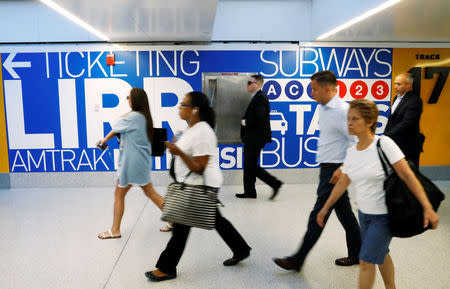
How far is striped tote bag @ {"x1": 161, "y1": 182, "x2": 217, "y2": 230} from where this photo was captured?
2.39 meters

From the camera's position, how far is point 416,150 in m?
4.13

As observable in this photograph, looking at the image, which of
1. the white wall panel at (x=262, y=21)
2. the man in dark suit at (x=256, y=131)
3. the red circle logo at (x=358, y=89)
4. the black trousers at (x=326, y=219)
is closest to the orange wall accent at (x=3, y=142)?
the white wall panel at (x=262, y=21)

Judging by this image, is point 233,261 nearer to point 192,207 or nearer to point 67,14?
point 192,207

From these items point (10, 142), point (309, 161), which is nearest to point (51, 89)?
point (10, 142)

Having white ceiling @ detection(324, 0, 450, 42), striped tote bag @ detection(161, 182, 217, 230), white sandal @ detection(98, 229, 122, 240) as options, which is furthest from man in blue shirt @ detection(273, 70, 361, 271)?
white sandal @ detection(98, 229, 122, 240)

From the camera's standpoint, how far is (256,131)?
16.3 ft

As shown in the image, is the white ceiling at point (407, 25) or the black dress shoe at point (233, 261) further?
the white ceiling at point (407, 25)

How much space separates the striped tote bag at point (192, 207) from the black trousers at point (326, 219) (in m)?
0.80

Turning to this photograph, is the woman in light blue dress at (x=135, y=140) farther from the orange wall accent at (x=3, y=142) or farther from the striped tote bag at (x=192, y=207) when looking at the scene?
the orange wall accent at (x=3, y=142)

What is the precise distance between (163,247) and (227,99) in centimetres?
322

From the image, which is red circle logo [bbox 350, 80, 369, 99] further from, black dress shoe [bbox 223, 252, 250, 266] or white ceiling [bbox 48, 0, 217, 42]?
black dress shoe [bbox 223, 252, 250, 266]

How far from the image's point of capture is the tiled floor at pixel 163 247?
2.74 metres

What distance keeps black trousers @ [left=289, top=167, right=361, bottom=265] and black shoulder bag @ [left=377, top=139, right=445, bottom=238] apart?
726mm

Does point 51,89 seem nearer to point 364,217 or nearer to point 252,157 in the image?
point 252,157
